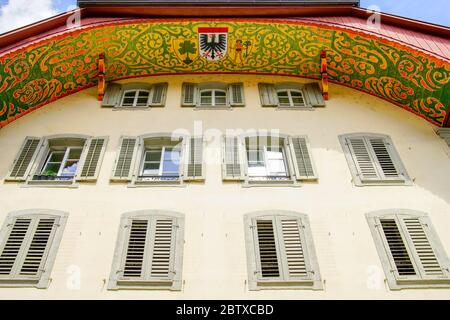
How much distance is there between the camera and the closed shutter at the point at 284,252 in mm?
6527

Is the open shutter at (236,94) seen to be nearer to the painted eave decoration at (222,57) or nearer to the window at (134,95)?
the painted eave decoration at (222,57)

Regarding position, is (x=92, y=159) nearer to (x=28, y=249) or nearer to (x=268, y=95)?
(x=28, y=249)

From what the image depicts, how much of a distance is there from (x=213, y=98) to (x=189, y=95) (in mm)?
568

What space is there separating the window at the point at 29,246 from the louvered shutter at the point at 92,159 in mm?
1014

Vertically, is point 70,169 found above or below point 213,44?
below

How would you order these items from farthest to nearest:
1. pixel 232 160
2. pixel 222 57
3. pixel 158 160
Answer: pixel 222 57, pixel 158 160, pixel 232 160

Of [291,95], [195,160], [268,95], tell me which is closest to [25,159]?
[195,160]

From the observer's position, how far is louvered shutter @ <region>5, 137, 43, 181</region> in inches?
327

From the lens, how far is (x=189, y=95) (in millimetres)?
10859

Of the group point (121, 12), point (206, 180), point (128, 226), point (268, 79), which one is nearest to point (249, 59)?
point (268, 79)

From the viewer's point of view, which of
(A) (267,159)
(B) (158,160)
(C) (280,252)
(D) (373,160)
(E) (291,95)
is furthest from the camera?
(E) (291,95)

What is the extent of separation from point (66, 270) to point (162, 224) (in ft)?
5.18

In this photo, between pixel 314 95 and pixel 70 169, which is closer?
pixel 70 169

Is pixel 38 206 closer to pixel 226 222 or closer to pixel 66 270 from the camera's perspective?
pixel 66 270
